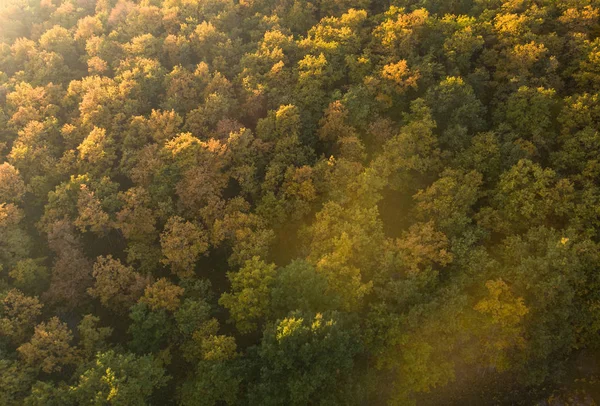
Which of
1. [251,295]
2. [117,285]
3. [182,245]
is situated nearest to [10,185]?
[117,285]

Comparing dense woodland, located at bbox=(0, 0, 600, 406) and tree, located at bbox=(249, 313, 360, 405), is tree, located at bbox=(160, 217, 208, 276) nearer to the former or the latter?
dense woodland, located at bbox=(0, 0, 600, 406)

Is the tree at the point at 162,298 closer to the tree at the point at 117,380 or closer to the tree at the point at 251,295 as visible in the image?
the tree at the point at 251,295

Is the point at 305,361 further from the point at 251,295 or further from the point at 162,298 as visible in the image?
the point at 162,298

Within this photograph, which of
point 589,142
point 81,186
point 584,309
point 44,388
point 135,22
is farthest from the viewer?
point 135,22

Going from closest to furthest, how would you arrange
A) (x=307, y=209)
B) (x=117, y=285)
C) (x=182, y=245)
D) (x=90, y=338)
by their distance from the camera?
(x=90, y=338)
(x=117, y=285)
(x=182, y=245)
(x=307, y=209)

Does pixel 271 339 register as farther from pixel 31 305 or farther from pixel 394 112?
pixel 394 112

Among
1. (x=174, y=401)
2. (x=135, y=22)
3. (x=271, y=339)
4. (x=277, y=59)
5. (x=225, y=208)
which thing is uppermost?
(x=135, y=22)

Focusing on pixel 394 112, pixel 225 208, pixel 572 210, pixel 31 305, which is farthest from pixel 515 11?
pixel 31 305

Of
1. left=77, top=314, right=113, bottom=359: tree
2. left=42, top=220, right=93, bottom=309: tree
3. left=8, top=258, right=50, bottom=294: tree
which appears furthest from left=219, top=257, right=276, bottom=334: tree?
left=8, top=258, right=50, bottom=294: tree
